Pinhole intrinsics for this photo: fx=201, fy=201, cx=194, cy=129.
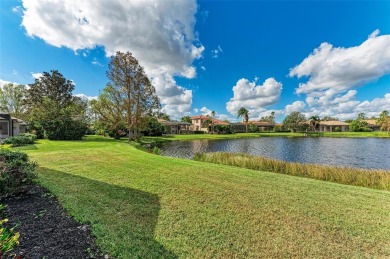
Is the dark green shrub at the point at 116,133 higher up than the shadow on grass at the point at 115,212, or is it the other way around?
the dark green shrub at the point at 116,133

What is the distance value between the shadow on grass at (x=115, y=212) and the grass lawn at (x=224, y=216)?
2 cm

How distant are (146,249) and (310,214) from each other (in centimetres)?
395

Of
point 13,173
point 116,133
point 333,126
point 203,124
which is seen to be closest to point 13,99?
point 116,133

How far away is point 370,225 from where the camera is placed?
4449 mm

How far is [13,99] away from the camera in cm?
4850

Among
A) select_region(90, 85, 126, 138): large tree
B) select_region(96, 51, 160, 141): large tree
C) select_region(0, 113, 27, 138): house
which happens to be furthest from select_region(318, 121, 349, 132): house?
select_region(0, 113, 27, 138): house

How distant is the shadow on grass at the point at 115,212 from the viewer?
11.1 feet

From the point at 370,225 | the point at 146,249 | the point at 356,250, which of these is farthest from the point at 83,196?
the point at 370,225

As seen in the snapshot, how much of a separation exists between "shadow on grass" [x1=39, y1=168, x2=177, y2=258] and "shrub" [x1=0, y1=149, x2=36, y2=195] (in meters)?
0.79

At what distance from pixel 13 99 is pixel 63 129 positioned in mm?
32585

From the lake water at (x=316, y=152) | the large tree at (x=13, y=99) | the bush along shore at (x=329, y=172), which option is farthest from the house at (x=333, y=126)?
the large tree at (x=13, y=99)

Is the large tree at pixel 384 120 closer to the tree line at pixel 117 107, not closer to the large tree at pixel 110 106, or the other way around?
the tree line at pixel 117 107

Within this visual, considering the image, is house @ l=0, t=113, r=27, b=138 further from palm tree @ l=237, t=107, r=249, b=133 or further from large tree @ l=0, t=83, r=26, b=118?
palm tree @ l=237, t=107, r=249, b=133

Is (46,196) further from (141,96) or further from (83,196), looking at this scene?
(141,96)
